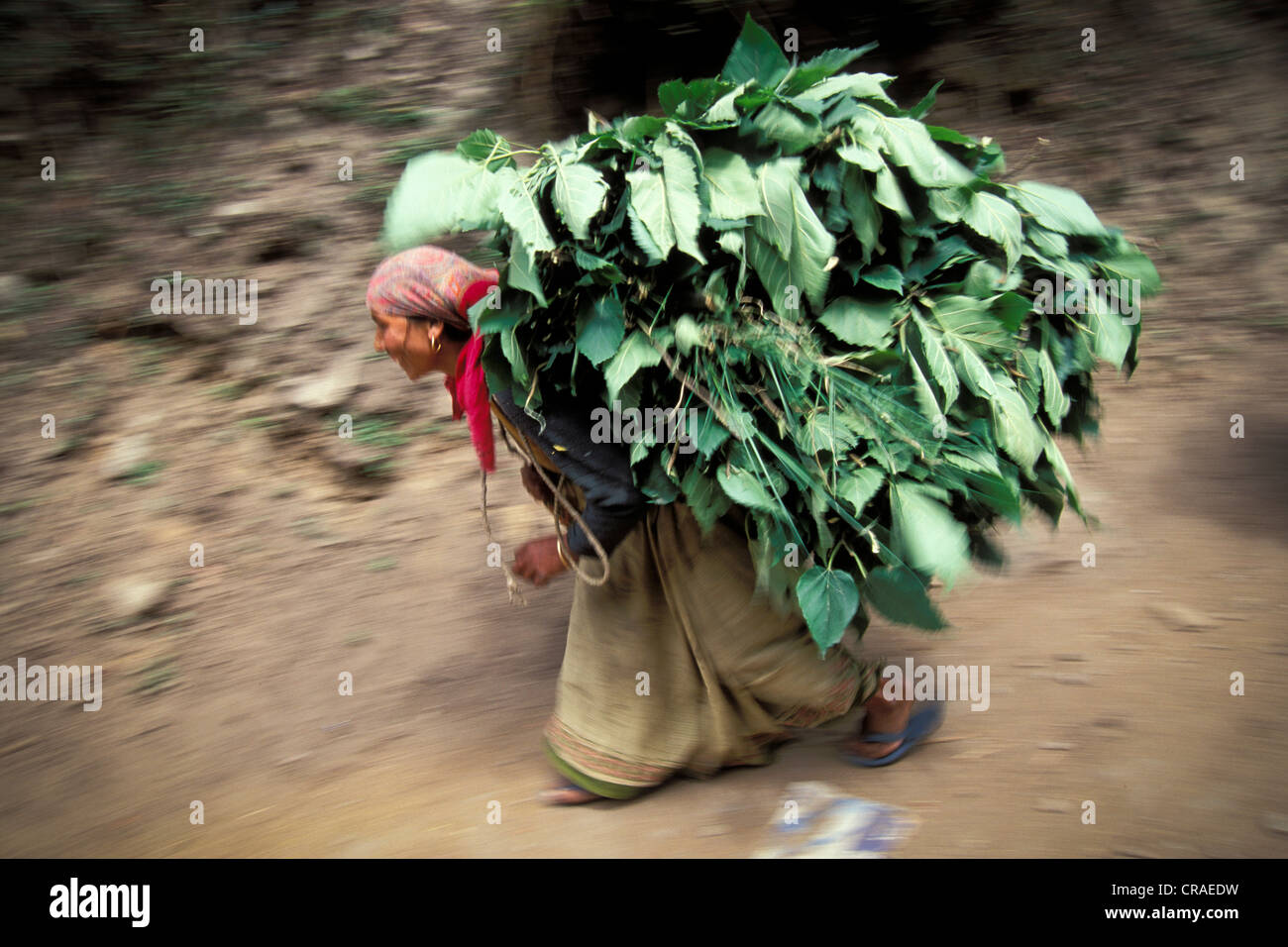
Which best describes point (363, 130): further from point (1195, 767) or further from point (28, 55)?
point (1195, 767)

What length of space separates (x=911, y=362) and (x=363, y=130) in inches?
156

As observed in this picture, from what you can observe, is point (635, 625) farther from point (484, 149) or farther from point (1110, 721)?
point (1110, 721)

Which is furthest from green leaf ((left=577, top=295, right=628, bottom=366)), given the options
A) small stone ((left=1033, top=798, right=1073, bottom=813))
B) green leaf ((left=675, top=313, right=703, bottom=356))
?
small stone ((left=1033, top=798, right=1073, bottom=813))

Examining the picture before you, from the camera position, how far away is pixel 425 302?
229cm

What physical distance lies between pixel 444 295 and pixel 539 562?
707 millimetres

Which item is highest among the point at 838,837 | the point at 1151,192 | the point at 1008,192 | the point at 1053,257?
the point at 1151,192

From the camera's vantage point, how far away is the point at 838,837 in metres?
2.45

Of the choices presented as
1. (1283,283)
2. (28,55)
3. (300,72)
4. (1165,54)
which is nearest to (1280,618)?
(1283,283)

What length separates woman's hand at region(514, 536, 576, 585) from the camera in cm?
247

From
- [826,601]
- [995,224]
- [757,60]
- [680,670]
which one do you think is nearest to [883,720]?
[680,670]

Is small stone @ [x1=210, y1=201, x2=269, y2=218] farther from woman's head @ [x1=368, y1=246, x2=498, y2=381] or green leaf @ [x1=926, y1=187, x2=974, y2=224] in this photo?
A: green leaf @ [x1=926, y1=187, x2=974, y2=224]

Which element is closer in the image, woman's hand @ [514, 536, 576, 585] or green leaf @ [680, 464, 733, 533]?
green leaf @ [680, 464, 733, 533]

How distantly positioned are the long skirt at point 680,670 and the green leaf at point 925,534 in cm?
41

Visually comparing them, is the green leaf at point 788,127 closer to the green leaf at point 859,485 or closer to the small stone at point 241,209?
the green leaf at point 859,485
